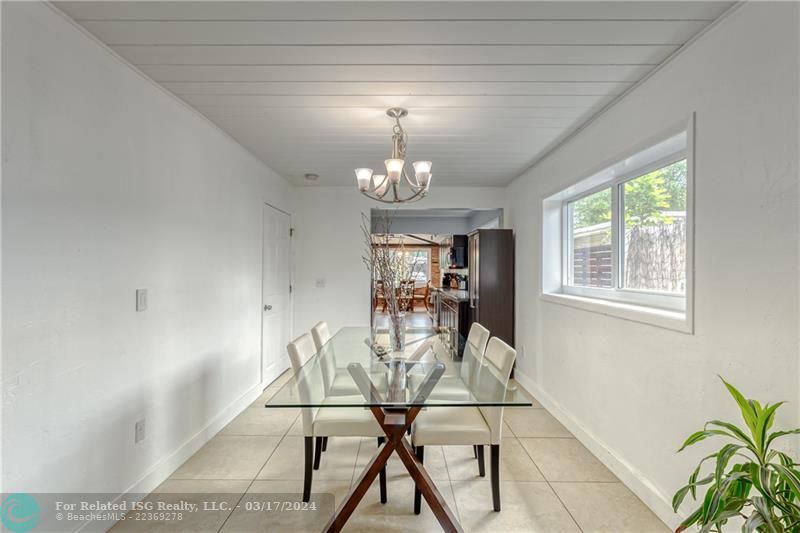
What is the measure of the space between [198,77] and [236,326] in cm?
195

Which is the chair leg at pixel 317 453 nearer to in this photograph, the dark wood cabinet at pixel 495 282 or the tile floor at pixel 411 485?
the tile floor at pixel 411 485

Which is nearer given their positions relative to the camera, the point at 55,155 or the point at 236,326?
the point at 55,155

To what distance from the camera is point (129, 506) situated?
196 centimetres

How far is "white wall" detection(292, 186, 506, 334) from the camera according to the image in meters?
4.88

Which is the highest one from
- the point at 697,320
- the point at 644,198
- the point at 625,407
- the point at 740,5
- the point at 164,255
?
the point at 740,5

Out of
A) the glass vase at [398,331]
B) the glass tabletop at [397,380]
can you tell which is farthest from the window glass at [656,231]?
the glass vase at [398,331]

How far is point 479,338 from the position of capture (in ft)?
8.94

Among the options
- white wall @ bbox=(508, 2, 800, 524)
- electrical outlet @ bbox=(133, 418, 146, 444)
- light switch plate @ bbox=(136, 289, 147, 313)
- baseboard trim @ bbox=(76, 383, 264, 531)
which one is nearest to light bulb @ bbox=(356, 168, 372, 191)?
light switch plate @ bbox=(136, 289, 147, 313)

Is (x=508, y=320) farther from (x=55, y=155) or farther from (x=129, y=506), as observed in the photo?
(x=55, y=155)

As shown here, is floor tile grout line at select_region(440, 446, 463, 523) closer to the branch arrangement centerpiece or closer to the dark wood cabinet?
the branch arrangement centerpiece

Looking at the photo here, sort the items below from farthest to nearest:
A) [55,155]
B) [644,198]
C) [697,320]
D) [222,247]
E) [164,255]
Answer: [222,247]
[644,198]
[164,255]
[697,320]
[55,155]

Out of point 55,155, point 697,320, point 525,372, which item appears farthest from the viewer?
point 525,372

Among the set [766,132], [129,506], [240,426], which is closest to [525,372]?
[240,426]

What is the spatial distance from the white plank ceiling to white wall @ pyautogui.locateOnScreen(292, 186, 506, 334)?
1.94 metres
